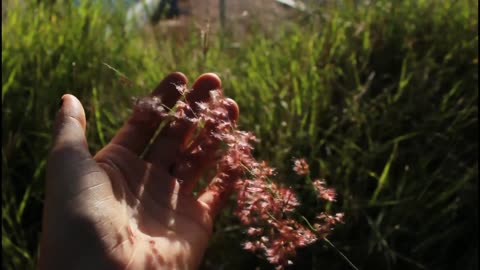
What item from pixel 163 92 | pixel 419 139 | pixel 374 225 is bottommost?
pixel 374 225

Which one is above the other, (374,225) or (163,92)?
(163,92)

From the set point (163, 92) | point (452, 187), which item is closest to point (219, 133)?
point (163, 92)

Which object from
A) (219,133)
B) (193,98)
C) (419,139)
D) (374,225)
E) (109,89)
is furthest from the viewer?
(109,89)

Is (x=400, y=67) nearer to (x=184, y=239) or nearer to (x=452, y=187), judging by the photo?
(x=452, y=187)

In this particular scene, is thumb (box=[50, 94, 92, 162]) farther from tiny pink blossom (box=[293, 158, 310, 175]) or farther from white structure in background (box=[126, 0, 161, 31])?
white structure in background (box=[126, 0, 161, 31])

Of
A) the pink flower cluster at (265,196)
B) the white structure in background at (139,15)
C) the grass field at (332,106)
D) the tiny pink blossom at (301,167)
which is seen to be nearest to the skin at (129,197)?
the pink flower cluster at (265,196)

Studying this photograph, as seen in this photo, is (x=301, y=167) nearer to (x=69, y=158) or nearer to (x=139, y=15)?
(x=69, y=158)

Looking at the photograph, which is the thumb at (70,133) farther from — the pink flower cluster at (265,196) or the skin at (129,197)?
the pink flower cluster at (265,196)
